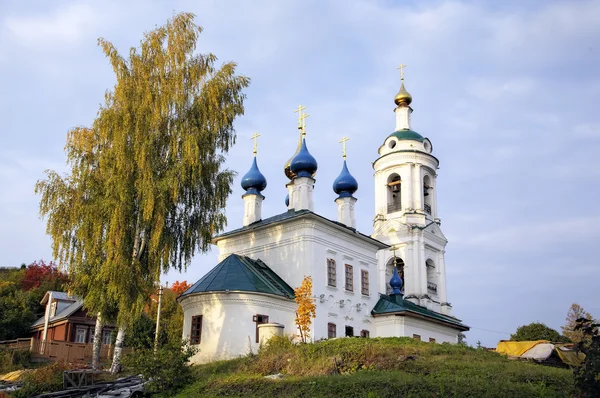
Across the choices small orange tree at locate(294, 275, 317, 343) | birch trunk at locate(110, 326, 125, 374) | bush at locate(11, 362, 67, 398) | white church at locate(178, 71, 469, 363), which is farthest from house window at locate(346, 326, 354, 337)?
bush at locate(11, 362, 67, 398)

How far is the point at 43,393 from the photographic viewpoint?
17.7 meters

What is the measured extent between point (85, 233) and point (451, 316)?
74.8 ft

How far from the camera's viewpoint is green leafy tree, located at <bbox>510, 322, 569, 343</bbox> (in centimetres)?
3766

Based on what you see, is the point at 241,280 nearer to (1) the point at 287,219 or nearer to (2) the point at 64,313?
(1) the point at 287,219

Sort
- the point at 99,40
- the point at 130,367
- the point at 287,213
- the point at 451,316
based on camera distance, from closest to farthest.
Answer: the point at 130,367 < the point at 99,40 < the point at 287,213 < the point at 451,316

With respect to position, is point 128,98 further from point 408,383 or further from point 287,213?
point 408,383

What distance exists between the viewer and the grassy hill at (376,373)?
13.4m

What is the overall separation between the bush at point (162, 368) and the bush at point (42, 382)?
220 cm

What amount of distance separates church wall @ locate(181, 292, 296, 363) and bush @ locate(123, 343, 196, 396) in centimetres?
524

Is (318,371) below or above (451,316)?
below

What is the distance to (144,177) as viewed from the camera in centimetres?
2175

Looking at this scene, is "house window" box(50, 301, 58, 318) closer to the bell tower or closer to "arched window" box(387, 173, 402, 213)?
the bell tower

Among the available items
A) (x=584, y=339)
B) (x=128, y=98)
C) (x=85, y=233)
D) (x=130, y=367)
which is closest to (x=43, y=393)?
(x=130, y=367)

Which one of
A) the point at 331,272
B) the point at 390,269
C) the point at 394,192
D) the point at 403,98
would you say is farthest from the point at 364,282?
the point at 403,98
